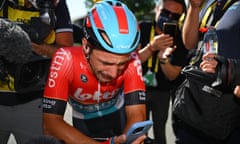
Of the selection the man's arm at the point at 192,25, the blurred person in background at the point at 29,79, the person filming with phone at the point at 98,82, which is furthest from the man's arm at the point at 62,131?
the man's arm at the point at 192,25

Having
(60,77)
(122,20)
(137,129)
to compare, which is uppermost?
(122,20)

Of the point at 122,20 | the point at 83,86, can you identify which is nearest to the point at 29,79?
the point at 83,86

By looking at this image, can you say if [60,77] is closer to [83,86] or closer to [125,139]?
[83,86]

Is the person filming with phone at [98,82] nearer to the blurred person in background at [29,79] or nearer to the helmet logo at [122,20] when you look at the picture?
the helmet logo at [122,20]

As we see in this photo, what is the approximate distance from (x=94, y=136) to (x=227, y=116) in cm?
102

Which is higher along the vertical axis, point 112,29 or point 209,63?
point 112,29

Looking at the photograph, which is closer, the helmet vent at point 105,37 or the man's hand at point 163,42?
the helmet vent at point 105,37

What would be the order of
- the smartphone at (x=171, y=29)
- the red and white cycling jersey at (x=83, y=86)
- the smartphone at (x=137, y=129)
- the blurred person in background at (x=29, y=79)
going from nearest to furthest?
1. the smartphone at (x=137, y=129)
2. the red and white cycling jersey at (x=83, y=86)
3. the blurred person in background at (x=29, y=79)
4. the smartphone at (x=171, y=29)

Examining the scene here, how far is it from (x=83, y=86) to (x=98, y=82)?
11 centimetres

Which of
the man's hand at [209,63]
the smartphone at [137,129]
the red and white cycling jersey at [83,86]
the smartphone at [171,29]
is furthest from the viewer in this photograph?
the smartphone at [171,29]

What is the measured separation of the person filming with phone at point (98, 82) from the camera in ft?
7.24

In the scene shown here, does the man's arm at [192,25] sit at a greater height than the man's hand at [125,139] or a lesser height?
greater

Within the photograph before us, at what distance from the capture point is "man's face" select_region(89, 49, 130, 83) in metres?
2.20

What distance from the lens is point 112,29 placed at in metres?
2.20
